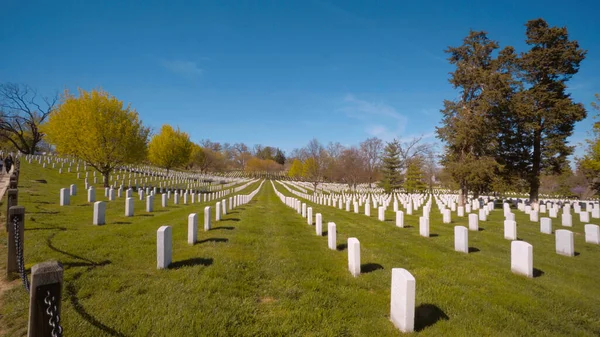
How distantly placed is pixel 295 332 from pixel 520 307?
12.2 feet

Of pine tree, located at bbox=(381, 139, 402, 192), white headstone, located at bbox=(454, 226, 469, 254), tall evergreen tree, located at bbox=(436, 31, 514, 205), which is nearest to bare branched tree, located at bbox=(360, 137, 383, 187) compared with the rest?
pine tree, located at bbox=(381, 139, 402, 192)

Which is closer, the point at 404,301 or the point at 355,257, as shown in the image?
the point at 404,301

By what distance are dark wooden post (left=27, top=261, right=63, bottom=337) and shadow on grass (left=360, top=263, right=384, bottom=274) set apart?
503 cm

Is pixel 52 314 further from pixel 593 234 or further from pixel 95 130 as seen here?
pixel 95 130

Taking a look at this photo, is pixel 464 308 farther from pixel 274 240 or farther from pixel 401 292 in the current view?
pixel 274 240

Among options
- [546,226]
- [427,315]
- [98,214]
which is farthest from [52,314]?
[546,226]

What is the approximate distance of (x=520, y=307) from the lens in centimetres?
442

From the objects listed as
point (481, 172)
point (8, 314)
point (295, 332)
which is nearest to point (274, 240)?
point (295, 332)

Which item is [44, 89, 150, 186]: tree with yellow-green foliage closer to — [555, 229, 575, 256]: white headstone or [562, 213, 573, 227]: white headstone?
[555, 229, 575, 256]: white headstone

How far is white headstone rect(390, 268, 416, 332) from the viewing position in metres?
3.57

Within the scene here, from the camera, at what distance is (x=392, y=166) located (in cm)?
5709

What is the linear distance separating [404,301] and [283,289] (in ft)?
6.63

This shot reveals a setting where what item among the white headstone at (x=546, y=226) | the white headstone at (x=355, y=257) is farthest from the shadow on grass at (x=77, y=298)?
the white headstone at (x=546, y=226)

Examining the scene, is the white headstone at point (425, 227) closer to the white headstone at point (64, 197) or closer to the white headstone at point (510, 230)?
the white headstone at point (510, 230)
